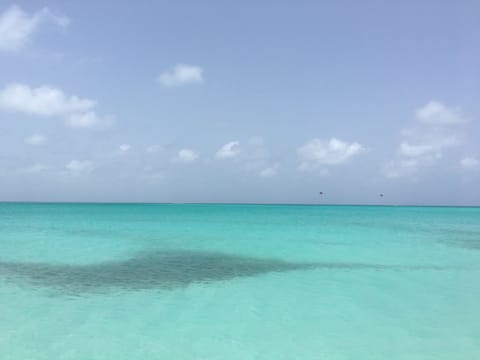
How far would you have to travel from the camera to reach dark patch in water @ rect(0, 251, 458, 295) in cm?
963

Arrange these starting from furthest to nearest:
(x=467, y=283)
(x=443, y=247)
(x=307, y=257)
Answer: (x=443, y=247) → (x=307, y=257) → (x=467, y=283)

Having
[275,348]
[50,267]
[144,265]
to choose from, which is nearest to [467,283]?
[275,348]

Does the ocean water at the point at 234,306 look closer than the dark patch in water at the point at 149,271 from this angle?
Yes

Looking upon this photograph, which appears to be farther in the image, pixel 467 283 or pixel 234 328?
pixel 467 283

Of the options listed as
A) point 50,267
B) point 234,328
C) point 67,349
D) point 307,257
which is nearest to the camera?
point 67,349

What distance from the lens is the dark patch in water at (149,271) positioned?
9.63 metres

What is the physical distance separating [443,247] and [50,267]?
16.4 metres

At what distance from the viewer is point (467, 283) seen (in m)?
10.5

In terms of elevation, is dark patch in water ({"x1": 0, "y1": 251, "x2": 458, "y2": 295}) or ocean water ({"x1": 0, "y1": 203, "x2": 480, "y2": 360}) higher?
dark patch in water ({"x1": 0, "y1": 251, "x2": 458, "y2": 295})

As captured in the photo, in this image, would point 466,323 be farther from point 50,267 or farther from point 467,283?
point 50,267

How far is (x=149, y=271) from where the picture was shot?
11.4 m

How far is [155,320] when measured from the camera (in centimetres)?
706

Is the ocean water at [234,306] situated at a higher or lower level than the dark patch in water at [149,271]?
lower

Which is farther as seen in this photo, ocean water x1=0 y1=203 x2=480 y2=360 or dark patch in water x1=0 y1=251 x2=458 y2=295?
dark patch in water x1=0 y1=251 x2=458 y2=295
